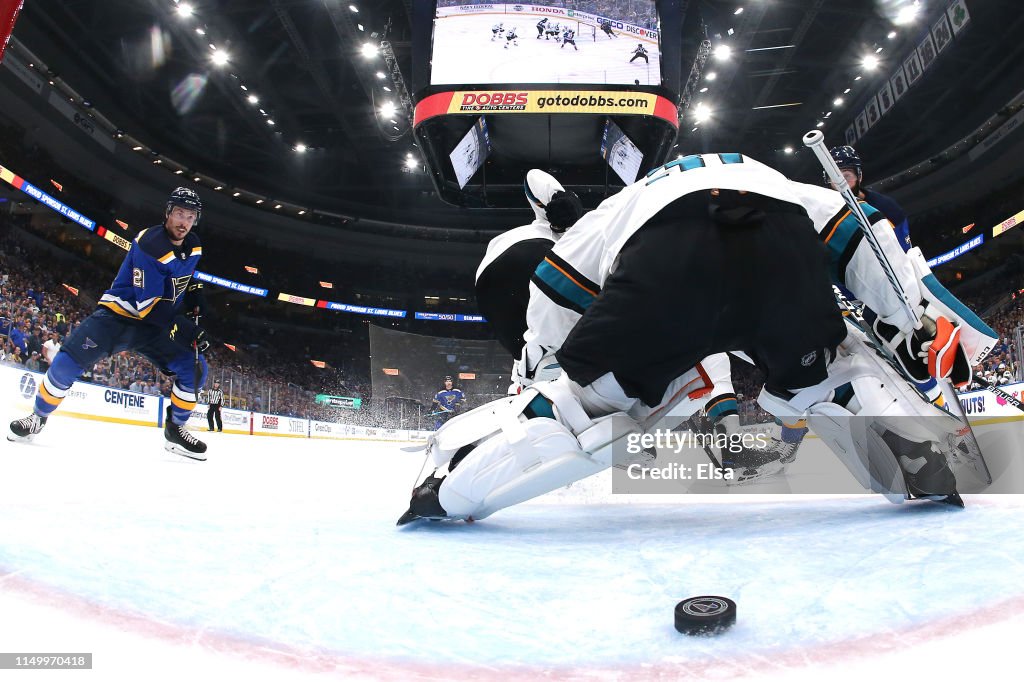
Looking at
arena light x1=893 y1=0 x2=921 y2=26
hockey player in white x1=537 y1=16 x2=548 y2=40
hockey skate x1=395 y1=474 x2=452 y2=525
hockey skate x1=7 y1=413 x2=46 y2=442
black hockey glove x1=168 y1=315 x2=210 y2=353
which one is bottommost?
hockey skate x1=395 y1=474 x2=452 y2=525

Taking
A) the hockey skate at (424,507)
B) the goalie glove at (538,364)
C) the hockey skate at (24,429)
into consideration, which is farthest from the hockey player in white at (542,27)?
the hockey skate at (424,507)

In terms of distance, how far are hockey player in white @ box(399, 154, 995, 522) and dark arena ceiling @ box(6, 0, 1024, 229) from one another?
33.3ft

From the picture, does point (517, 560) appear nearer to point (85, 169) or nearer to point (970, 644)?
point (970, 644)

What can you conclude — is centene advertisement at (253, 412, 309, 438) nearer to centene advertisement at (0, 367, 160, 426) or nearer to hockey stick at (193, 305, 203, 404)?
centene advertisement at (0, 367, 160, 426)

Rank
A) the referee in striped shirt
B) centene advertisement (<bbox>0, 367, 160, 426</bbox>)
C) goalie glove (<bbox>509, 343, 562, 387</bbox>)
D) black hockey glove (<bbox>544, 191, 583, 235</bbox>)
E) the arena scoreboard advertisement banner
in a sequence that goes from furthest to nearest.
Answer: the arena scoreboard advertisement banner
the referee in striped shirt
centene advertisement (<bbox>0, 367, 160, 426</bbox>)
black hockey glove (<bbox>544, 191, 583, 235</bbox>)
goalie glove (<bbox>509, 343, 562, 387</bbox>)

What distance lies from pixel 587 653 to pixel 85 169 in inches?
752

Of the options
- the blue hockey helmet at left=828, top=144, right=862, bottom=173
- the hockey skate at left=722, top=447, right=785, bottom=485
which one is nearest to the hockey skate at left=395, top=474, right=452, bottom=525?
the hockey skate at left=722, top=447, right=785, bottom=485

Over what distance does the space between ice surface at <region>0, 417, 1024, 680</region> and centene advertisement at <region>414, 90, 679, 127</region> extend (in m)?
6.07

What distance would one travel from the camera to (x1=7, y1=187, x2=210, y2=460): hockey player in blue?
3377 mm

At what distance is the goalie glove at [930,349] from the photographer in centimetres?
157

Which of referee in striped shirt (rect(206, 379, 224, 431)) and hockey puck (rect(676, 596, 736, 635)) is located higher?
referee in striped shirt (rect(206, 379, 224, 431))

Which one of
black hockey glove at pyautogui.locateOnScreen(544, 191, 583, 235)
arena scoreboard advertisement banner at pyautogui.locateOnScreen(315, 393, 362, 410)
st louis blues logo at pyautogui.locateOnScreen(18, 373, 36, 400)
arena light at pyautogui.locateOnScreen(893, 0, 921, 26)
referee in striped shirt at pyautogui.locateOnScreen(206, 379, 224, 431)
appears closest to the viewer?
black hockey glove at pyautogui.locateOnScreen(544, 191, 583, 235)

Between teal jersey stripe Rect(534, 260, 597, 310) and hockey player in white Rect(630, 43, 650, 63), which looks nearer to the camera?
teal jersey stripe Rect(534, 260, 597, 310)

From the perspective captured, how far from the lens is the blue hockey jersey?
3367 mm
